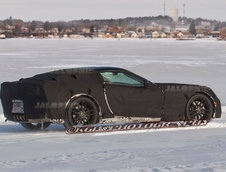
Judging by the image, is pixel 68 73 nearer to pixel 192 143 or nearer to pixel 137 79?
pixel 137 79

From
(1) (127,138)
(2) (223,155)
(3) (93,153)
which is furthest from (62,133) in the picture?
(2) (223,155)

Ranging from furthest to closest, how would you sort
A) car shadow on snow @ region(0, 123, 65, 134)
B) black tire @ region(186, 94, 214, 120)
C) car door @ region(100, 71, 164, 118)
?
black tire @ region(186, 94, 214, 120)
car shadow on snow @ region(0, 123, 65, 134)
car door @ region(100, 71, 164, 118)

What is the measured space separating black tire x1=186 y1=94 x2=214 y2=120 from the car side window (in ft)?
3.46

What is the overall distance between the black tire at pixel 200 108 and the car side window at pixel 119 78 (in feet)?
3.46

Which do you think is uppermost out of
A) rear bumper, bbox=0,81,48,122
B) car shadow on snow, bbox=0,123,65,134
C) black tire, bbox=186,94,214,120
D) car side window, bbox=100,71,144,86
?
car side window, bbox=100,71,144,86

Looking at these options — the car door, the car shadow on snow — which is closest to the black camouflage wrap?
the car door

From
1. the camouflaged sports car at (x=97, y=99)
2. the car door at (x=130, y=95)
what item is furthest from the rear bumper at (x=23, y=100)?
the car door at (x=130, y=95)

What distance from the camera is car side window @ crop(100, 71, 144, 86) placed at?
9.49 metres

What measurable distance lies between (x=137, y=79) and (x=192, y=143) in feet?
7.87

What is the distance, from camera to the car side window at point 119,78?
9.49 metres

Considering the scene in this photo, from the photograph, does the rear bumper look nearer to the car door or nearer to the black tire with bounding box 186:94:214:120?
the car door

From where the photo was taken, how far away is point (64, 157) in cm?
630

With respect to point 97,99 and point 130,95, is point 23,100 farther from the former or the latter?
point 130,95

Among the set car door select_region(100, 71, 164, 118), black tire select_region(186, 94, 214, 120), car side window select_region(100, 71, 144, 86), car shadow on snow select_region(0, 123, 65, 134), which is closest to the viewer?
car door select_region(100, 71, 164, 118)
